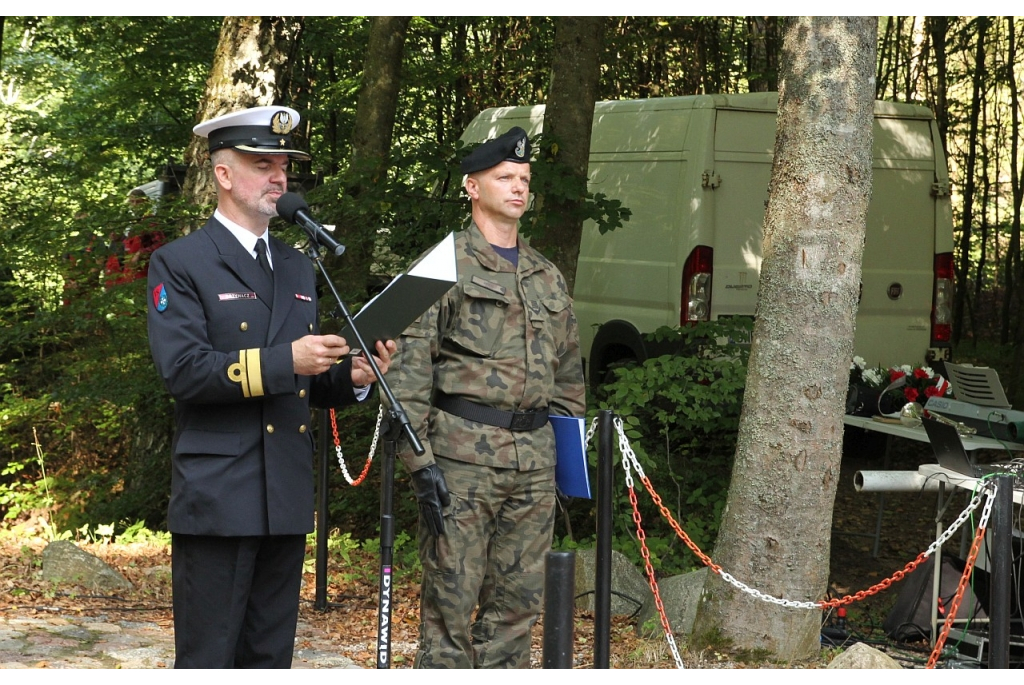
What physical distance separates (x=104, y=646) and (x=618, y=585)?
2.54 meters

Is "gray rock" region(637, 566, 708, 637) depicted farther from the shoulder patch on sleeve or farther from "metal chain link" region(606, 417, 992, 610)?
the shoulder patch on sleeve

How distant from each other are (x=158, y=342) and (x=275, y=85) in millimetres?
5676

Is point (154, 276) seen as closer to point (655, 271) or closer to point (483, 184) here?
point (483, 184)

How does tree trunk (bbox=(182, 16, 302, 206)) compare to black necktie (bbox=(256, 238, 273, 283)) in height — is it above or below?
above

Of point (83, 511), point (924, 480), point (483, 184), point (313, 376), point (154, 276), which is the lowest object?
point (83, 511)

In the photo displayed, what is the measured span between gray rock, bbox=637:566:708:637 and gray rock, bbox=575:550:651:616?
0.36 m

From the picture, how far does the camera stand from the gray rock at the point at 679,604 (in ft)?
18.4

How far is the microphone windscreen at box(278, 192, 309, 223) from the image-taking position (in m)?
2.98

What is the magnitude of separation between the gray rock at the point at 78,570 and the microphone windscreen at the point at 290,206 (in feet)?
13.5

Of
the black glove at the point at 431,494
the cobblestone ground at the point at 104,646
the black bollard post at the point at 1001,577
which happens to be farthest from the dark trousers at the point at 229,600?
the black bollard post at the point at 1001,577

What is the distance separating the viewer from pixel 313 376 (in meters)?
3.37

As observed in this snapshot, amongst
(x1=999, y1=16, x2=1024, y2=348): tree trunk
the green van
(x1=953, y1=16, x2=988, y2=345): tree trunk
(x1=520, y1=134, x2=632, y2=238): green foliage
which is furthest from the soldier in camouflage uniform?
(x1=953, y1=16, x2=988, y2=345): tree trunk

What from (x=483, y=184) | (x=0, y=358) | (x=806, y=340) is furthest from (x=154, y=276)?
(x=0, y=358)

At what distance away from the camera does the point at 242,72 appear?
8266mm
